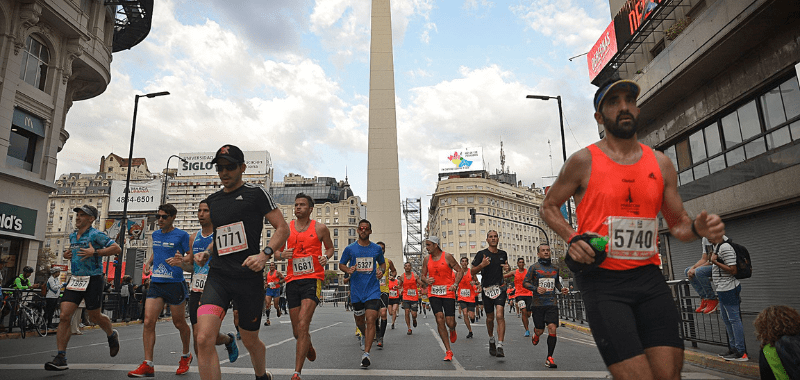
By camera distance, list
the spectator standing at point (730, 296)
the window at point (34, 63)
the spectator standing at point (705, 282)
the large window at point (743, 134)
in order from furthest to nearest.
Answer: the window at point (34, 63)
the large window at point (743, 134)
the spectator standing at point (705, 282)
the spectator standing at point (730, 296)

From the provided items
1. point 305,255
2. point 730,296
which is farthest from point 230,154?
point 730,296

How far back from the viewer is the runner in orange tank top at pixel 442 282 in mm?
8625

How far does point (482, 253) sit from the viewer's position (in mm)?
9117

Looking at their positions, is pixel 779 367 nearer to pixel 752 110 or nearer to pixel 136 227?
pixel 752 110

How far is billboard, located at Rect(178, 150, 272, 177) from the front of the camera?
10875 centimetres

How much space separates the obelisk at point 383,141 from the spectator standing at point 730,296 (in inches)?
1562

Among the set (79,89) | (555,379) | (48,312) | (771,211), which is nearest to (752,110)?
(771,211)

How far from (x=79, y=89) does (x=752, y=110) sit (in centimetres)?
3027

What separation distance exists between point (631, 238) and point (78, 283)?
21.9 ft

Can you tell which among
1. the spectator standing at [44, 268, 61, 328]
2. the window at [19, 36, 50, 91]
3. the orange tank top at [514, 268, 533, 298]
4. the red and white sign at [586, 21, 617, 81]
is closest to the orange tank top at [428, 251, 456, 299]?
the orange tank top at [514, 268, 533, 298]

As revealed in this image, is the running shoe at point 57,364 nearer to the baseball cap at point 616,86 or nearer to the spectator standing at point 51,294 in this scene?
the baseball cap at point 616,86

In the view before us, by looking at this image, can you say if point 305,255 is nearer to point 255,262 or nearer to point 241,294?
point 241,294

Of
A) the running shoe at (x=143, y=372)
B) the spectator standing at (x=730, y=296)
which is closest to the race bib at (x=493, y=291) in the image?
the spectator standing at (x=730, y=296)

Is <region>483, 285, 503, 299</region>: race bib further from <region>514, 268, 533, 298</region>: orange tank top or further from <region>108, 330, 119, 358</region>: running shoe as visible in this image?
<region>108, 330, 119, 358</region>: running shoe
